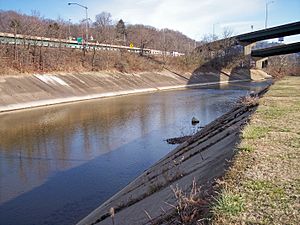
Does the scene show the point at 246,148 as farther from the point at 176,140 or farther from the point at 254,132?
the point at 176,140

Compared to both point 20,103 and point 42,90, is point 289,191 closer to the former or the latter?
point 20,103

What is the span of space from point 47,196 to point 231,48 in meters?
106

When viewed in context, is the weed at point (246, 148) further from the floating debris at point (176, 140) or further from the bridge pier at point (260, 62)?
the bridge pier at point (260, 62)

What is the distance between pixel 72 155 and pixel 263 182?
1368cm

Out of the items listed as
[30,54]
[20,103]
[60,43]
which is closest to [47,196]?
[20,103]

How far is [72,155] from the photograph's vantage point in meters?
18.3

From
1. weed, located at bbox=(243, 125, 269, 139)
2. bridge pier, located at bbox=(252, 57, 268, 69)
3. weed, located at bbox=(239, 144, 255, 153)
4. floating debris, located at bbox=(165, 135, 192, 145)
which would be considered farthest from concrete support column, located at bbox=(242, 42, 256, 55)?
weed, located at bbox=(239, 144, 255, 153)

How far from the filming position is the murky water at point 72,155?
11844 mm

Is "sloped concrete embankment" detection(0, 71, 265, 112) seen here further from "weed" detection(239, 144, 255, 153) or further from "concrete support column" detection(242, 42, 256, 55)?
"concrete support column" detection(242, 42, 256, 55)

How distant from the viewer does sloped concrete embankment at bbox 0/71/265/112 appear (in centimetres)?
3941

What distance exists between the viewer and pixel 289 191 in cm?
580

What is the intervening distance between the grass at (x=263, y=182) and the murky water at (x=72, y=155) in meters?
5.95

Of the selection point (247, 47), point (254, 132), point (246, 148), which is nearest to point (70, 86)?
point (254, 132)

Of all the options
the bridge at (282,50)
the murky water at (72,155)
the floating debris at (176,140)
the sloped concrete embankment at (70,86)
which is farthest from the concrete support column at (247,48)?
the floating debris at (176,140)
